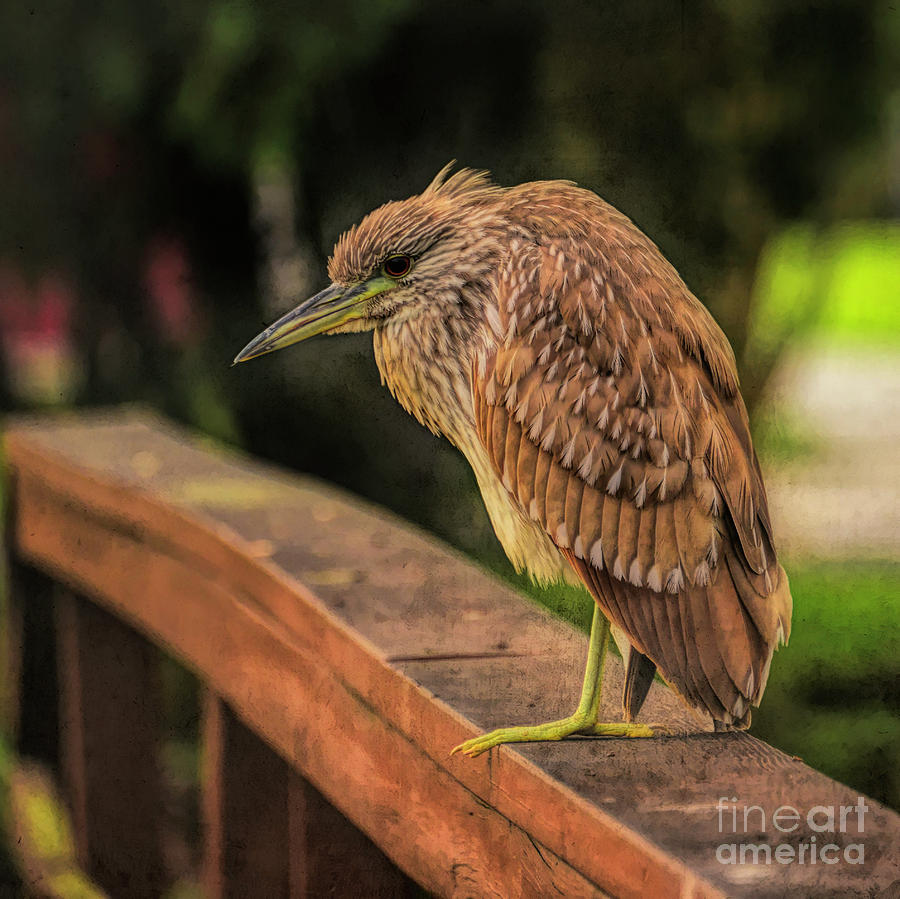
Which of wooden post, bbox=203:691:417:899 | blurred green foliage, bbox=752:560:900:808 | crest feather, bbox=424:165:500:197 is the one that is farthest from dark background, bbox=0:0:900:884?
wooden post, bbox=203:691:417:899

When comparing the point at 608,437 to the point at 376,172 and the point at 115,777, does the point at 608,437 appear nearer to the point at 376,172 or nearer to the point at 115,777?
the point at 376,172

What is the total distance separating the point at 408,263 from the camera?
1.74 meters

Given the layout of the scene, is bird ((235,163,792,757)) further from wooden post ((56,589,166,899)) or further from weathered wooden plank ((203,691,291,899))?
wooden post ((56,589,166,899))

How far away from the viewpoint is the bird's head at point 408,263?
1.69m

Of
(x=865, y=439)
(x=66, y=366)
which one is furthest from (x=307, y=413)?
(x=865, y=439)

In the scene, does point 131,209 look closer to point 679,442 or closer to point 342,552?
point 342,552

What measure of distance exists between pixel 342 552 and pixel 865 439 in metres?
0.82

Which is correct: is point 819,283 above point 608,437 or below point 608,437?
above

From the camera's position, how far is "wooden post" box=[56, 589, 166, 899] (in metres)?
2.53

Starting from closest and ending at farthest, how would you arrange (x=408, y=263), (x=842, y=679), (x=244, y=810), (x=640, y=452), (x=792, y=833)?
Result: (x=792, y=833), (x=640, y=452), (x=408, y=263), (x=244, y=810), (x=842, y=679)

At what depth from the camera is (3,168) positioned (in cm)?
284

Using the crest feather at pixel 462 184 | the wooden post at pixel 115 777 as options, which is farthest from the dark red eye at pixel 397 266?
the wooden post at pixel 115 777

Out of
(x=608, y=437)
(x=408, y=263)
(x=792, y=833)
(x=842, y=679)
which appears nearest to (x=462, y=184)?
(x=408, y=263)

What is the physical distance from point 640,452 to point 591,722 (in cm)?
34
